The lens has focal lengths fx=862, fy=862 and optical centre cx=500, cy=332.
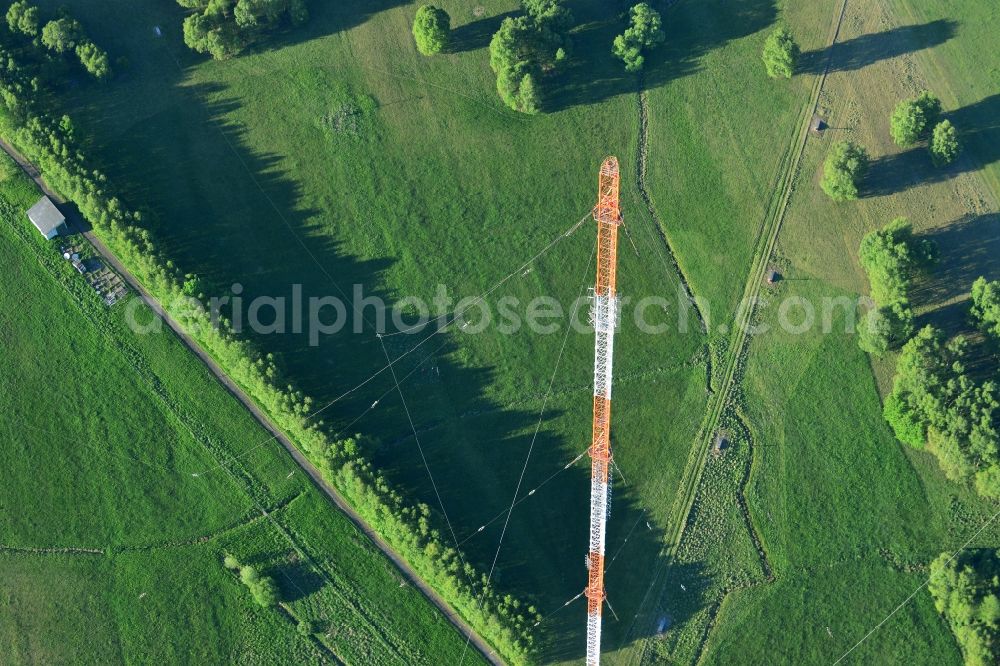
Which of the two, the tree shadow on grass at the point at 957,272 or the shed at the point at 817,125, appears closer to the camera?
the tree shadow on grass at the point at 957,272

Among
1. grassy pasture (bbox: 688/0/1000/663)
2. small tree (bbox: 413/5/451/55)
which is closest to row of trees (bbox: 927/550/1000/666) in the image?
grassy pasture (bbox: 688/0/1000/663)

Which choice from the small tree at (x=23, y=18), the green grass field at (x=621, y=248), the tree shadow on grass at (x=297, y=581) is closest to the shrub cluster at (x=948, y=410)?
the green grass field at (x=621, y=248)

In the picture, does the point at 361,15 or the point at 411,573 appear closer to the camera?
the point at 411,573

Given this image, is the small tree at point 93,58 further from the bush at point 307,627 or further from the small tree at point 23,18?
the bush at point 307,627

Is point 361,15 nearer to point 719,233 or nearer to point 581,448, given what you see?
point 719,233

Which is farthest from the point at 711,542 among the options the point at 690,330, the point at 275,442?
the point at 275,442

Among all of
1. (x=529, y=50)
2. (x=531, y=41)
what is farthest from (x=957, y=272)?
(x=531, y=41)
